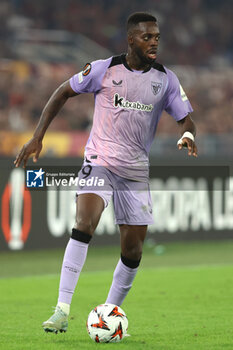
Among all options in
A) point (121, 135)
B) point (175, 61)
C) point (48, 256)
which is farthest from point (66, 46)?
point (121, 135)

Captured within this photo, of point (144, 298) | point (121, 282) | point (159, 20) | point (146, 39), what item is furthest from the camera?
point (159, 20)

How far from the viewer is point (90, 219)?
5254 millimetres

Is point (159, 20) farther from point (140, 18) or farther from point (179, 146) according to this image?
point (179, 146)

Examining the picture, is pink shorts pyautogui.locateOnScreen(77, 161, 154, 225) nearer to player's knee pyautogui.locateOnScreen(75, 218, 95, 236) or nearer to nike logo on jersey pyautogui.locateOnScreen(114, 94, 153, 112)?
player's knee pyautogui.locateOnScreen(75, 218, 95, 236)

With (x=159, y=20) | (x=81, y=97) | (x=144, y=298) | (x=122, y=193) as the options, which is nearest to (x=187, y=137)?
(x=122, y=193)

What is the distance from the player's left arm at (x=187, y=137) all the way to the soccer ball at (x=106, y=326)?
119 centimetres

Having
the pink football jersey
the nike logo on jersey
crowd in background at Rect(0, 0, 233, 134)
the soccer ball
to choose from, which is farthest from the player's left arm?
A: crowd in background at Rect(0, 0, 233, 134)

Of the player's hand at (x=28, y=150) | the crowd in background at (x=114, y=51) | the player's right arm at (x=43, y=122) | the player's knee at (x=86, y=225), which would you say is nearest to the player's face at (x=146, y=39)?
the player's right arm at (x=43, y=122)

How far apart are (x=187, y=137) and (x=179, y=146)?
0.50 feet

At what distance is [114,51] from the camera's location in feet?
78.6

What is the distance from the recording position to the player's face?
18.1ft

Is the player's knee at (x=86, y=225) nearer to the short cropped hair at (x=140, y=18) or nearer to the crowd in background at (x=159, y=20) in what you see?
the short cropped hair at (x=140, y=18)

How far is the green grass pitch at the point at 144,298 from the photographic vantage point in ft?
18.1

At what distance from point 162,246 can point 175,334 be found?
836cm
